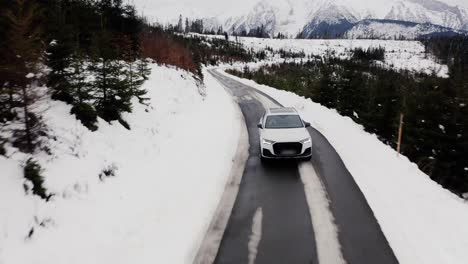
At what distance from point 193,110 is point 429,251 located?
595 inches

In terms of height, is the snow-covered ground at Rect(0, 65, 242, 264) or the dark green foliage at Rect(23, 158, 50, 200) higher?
the dark green foliage at Rect(23, 158, 50, 200)

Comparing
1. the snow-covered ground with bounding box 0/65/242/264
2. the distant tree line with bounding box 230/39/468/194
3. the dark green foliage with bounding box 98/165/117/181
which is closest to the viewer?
the snow-covered ground with bounding box 0/65/242/264

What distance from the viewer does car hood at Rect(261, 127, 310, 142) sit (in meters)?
11.1

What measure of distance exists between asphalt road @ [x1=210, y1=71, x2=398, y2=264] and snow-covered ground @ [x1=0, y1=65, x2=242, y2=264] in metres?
0.73

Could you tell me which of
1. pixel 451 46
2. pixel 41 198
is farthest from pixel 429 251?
pixel 451 46

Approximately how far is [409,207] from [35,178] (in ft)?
25.5

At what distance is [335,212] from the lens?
7566 millimetres

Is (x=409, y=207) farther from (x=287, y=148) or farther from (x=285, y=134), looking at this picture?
(x=285, y=134)

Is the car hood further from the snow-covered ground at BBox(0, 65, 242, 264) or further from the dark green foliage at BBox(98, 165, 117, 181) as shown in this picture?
the dark green foliage at BBox(98, 165, 117, 181)

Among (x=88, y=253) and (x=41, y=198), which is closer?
(x=88, y=253)

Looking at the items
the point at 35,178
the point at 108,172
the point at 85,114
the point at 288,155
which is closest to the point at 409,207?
the point at 288,155

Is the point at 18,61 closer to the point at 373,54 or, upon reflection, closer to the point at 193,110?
the point at 193,110

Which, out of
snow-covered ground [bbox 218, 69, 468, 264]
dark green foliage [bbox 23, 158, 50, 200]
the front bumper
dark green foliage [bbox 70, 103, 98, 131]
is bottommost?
snow-covered ground [bbox 218, 69, 468, 264]

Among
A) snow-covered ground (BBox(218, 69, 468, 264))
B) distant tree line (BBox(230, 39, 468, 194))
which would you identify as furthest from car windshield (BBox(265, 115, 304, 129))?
distant tree line (BBox(230, 39, 468, 194))
